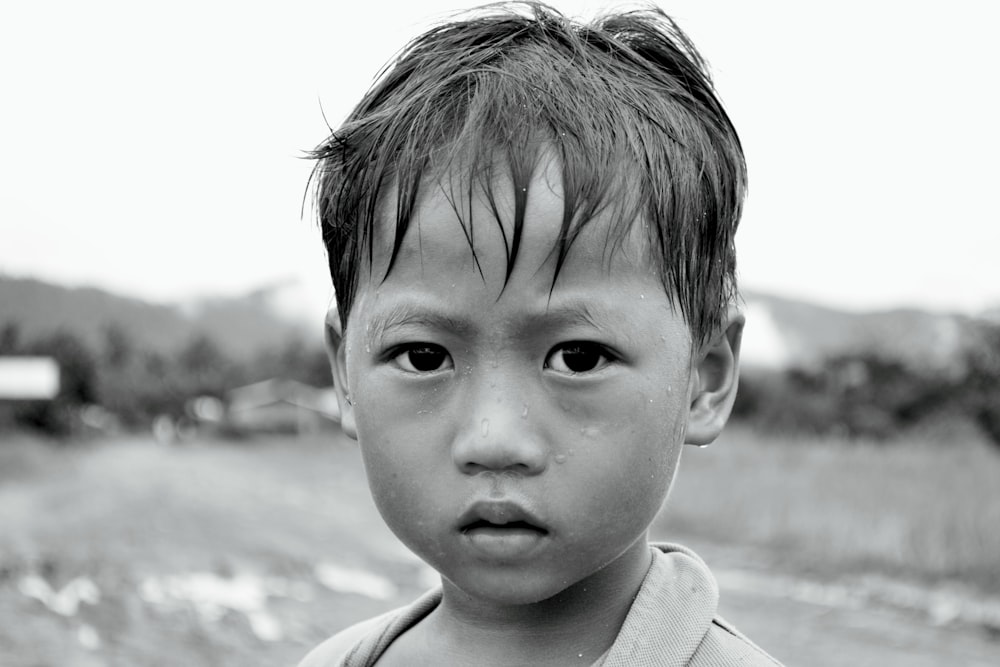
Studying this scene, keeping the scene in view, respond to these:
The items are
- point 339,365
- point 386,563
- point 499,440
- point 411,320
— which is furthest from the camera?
point 386,563

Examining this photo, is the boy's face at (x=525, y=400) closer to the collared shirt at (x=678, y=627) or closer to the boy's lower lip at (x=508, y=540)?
the boy's lower lip at (x=508, y=540)

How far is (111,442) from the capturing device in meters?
19.2

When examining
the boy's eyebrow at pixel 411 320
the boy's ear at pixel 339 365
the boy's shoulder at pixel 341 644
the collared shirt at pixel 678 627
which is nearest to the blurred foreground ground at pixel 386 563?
the boy's shoulder at pixel 341 644

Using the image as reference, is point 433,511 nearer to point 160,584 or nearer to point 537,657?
point 537,657

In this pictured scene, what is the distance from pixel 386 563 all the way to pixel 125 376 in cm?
2039

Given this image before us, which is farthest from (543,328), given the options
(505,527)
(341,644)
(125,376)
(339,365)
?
(125,376)

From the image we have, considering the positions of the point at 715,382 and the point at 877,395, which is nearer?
the point at 715,382

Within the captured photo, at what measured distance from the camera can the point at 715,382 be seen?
1.67 meters

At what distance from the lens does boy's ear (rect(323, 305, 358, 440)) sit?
5.67ft

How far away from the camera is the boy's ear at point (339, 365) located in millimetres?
1729

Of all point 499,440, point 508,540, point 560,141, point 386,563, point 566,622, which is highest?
point 560,141

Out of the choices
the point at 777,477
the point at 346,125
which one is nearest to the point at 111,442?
the point at 777,477

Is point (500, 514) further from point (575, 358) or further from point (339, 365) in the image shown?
point (339, 365)

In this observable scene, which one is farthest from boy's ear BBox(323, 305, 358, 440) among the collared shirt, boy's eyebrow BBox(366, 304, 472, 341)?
the collared shirt
